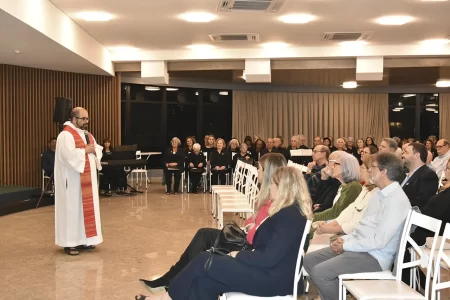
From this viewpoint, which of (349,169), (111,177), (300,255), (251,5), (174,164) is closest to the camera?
(300,255)

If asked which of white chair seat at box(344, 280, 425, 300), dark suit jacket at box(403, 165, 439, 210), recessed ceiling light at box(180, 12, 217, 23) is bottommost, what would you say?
white chair seat at box(344, 280, 425, 300)

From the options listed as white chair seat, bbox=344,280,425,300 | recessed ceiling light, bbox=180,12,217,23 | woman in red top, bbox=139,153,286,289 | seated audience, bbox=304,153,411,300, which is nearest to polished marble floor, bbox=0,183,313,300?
woman in red top, bbox=139,153,286,289

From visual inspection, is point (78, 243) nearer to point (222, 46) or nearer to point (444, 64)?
point (222, 46)

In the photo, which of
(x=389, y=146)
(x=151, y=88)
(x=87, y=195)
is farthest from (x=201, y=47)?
(x=389, y=146)

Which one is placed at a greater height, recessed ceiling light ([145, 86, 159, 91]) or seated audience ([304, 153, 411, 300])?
recessed ceiling light ([145, 86, 159, 91])

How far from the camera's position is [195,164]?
42.3 feet

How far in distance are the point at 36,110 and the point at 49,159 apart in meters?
1.26

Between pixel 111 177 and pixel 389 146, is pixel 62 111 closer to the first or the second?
pixel 111 177

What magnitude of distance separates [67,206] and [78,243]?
0.43 metres

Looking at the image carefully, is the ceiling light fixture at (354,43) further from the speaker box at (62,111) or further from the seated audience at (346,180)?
the seated audience at (346,180)

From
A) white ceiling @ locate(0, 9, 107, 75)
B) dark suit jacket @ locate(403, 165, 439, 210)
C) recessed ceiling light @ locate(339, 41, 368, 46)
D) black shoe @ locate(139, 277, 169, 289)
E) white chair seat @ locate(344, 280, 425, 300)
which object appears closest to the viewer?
white chair seat @ locate(344, 280, 425, 300)

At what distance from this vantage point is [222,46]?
449 inches

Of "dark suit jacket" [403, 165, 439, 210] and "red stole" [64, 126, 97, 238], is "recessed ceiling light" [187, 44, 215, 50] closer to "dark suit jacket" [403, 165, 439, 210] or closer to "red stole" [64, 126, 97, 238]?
"red stole" [64, 126, 97, 238]

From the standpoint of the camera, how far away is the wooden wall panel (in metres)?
11.0
